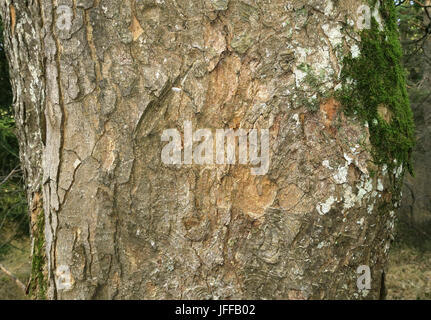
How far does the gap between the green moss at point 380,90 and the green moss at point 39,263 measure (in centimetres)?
179

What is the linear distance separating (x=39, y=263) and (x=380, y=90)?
2065 mm

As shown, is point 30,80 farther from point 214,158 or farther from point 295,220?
point 295,220

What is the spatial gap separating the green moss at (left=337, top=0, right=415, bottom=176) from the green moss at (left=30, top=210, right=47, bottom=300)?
5.86 ft

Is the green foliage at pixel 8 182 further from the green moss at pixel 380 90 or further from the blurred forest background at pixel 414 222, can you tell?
the green moss at pixel 380 90

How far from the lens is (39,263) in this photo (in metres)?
2.08

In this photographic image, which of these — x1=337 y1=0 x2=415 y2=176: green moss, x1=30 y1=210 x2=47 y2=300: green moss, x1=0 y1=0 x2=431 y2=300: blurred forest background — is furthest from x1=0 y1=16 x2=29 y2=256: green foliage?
x1=337 y1=0 x2=415 y2=176: green moss

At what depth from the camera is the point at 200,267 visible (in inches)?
65.6

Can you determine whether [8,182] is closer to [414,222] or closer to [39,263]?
[39,263]

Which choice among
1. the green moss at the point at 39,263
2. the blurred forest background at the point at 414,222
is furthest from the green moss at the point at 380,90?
the blurred forest background at the point at 414,222

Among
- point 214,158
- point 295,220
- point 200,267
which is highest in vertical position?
point 214,158

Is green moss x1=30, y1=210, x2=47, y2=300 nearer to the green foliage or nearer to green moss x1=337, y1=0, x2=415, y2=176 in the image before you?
green moss x1=337, y1=0, x2=415, y2=176

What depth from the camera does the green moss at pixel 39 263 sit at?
2060 mm
